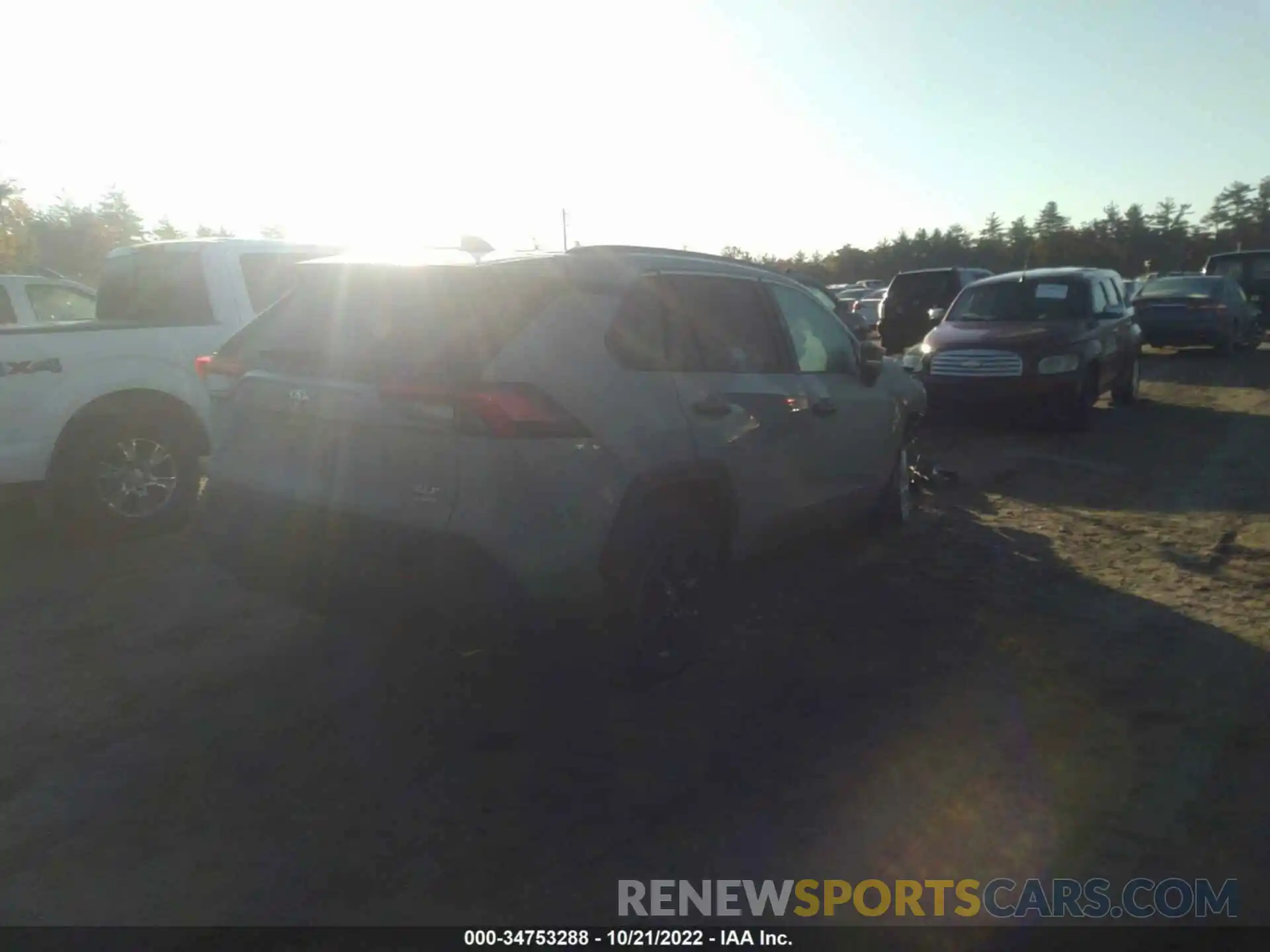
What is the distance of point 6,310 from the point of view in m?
8.82

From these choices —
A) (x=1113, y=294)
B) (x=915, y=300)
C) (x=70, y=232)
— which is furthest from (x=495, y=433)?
(x=70, y=232)

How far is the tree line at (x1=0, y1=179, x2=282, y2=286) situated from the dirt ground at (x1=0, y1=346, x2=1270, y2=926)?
25.0m

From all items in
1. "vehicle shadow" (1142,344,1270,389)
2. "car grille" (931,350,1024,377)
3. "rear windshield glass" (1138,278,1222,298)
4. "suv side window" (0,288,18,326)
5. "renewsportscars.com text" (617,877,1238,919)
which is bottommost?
"vehicle shadow" (1142,344,1270,389)

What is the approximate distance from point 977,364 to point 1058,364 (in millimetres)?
856

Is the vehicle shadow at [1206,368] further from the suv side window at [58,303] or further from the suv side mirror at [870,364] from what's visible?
the suv side window at [58,303]

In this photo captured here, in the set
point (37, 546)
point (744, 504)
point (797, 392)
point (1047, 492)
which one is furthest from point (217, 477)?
point (1047, 492)

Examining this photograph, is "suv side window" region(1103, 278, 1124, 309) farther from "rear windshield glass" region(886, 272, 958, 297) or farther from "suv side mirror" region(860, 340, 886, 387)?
"suv side mirror" region(860, 340, 886, 387)

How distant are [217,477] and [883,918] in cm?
310

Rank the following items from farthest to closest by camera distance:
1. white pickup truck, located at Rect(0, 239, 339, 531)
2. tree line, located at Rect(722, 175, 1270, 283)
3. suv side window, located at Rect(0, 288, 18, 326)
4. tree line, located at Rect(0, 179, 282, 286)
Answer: tree line, located at Rect(722, 175, 1270, 283), tree line, located at Rect(0, 179, 282, 286), suv side window, located at Rect(0, 288, 18, 326), white pickup truck, located at Rect(0, 239, 339, 531)

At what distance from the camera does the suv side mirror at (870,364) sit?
6.27m

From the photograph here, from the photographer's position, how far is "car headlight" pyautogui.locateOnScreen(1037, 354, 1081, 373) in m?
11.6

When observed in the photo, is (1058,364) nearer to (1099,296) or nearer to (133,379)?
(1099,296)

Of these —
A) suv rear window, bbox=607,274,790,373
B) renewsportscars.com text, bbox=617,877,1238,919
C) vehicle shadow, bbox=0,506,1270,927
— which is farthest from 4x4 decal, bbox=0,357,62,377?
renewsportscars.com text, bbox=617,877,1238,919

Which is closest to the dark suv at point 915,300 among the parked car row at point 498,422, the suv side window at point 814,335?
the parked car row at point 498,422
